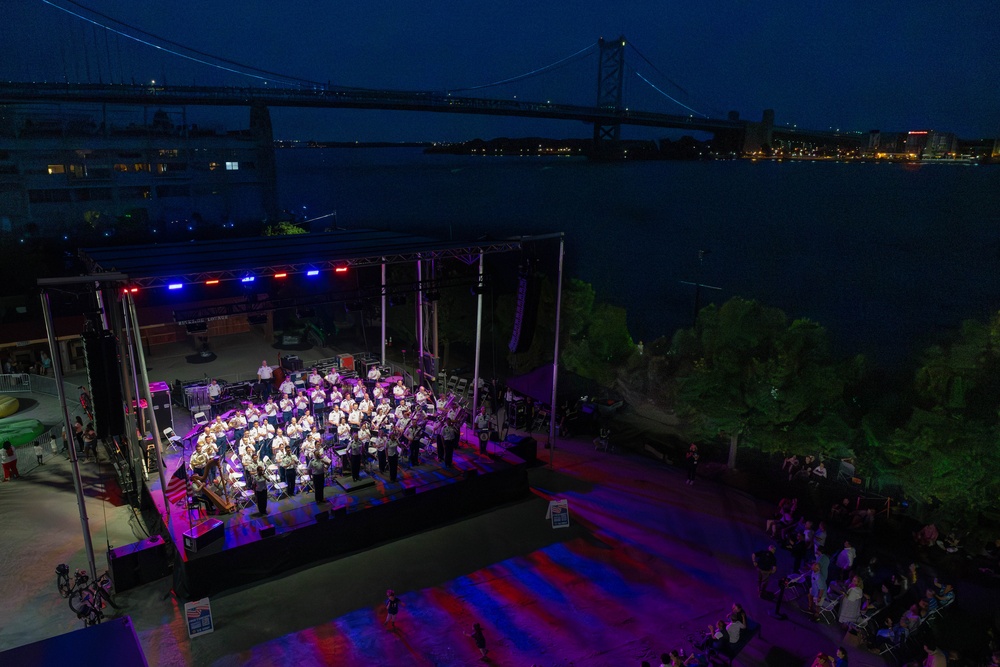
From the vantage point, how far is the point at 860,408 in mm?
16250

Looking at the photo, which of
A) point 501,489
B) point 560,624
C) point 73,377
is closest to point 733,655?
point 560,624

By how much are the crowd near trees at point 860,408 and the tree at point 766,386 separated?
0.03m

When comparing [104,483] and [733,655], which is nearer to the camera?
[733,655]

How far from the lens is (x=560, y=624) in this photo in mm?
10945

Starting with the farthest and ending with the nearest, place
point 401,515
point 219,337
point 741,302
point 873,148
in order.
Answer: point 873,148 < point 219,337 < point 741,302 < point 401,515

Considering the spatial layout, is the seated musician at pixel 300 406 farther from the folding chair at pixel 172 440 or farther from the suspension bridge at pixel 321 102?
the suspension bridge at pixel 321 102

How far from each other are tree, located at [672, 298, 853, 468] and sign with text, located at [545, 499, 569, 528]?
4.81m

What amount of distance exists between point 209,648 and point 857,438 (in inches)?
548

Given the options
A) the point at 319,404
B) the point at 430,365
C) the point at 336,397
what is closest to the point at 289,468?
the point at 336,397

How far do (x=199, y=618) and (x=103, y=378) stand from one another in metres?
4.36

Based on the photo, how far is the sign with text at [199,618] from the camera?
10.4 m

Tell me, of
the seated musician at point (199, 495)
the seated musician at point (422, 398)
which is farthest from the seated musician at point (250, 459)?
the seated musician at point (422, 398)

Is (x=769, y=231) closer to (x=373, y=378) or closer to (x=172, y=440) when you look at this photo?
(x=373, y=378)

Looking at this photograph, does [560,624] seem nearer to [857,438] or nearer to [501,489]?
[501,489]
